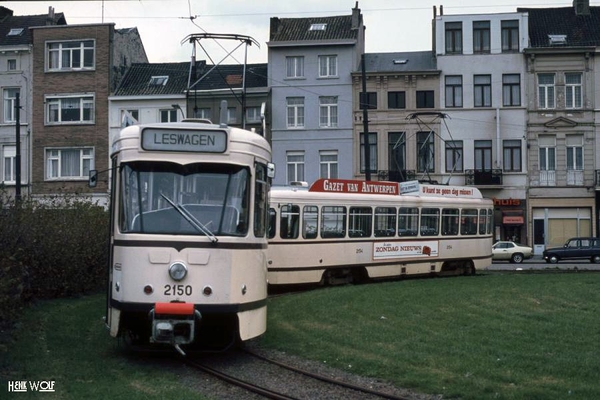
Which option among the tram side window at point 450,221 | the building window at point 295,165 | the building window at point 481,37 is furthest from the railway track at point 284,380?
the building window at point 481,37

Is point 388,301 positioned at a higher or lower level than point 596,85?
lower

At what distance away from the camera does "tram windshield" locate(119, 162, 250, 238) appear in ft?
34.5

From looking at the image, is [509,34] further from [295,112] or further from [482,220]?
[482,220]

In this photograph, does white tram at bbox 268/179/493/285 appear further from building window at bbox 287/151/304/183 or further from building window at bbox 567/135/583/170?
building window at bbox 287/151/304/183

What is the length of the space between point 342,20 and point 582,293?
34680mm

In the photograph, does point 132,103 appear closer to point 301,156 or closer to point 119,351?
point 301,156

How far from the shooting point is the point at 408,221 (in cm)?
2473

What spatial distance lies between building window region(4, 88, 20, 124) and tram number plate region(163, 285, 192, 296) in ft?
139

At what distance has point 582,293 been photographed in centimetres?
1831

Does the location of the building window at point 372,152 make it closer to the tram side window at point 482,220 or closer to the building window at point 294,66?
the building window at point 294,66

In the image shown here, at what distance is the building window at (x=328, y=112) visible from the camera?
159 ft

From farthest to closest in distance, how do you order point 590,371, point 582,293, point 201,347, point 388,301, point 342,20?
1. point 342,20
2. point 582,293
3. point 388,301
4. point 201,347
5. point 590,371

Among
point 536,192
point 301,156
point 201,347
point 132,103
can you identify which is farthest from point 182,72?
point 201,347

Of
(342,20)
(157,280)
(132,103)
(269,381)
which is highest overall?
(342,20)
